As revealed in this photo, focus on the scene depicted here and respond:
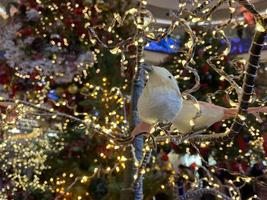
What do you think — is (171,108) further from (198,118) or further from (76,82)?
(76,82)

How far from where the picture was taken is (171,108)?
106 cm

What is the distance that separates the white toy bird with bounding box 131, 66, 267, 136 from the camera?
106 cm

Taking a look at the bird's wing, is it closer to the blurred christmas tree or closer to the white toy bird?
the white toy bird

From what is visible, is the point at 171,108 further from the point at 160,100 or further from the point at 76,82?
the point at 76,82

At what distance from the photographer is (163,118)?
106 cm

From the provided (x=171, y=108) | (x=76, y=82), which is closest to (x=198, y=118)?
(x=171, y=108)

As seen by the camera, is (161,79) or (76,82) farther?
(76,82)

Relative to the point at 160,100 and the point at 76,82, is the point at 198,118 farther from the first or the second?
the point at 76,82

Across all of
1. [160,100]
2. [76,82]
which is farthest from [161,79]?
[76,82]

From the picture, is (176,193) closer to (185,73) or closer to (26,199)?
(185,73)

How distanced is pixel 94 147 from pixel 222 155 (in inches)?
50.0

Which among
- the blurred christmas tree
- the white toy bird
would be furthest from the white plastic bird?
the blurred christmas tree

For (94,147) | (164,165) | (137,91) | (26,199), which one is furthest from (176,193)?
(26,199)

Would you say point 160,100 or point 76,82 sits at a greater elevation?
point 160,100
